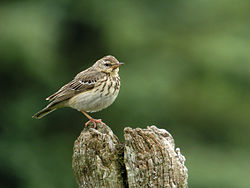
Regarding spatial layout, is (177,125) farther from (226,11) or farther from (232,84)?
(226,11)

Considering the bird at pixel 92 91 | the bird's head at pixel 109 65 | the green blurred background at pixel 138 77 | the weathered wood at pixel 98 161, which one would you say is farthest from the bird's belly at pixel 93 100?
the green blurred background at pixel 138 77

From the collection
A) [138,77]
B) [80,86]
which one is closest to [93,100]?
[80,86]

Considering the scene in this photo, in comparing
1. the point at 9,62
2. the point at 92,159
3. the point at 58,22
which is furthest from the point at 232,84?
the point at 92,159

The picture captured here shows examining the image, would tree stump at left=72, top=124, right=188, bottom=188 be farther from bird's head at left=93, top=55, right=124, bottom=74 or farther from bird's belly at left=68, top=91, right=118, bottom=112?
bird's head at left=93, top=55, right=124, bottom=74

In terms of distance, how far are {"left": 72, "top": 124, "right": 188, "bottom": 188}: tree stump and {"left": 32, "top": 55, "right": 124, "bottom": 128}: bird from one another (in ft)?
8.36

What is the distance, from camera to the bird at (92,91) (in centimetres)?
785

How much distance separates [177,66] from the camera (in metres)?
14.0

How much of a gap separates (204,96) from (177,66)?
1488mm

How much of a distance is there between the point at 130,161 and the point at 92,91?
3.12 meters

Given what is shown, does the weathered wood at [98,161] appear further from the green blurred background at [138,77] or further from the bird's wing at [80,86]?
the green blurred background at [138,77]

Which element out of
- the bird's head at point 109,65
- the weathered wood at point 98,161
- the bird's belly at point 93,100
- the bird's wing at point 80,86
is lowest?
the weathered wood at point 98,161

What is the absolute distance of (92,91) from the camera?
7941mm

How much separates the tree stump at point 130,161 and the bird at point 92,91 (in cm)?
255

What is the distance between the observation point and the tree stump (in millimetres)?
4906
